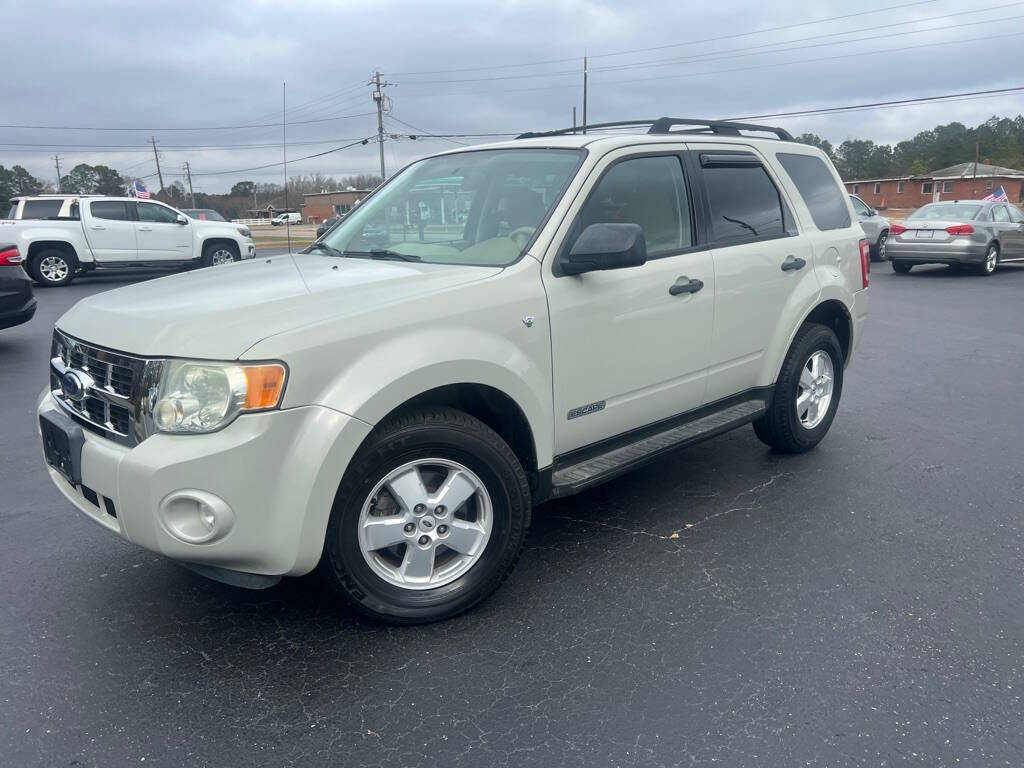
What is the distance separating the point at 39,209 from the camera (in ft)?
53.5

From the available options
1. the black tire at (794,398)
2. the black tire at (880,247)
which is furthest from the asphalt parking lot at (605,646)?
the black tire at (880,247)

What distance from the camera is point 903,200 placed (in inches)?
3211

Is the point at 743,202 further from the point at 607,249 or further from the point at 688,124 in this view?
the point at 607,249

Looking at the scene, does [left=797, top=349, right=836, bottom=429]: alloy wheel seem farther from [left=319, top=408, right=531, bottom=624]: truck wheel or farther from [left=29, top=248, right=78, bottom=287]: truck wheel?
[left=29, top=248, right=78, bottom=287]: truck wheel

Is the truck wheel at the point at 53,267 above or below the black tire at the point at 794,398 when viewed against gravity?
above

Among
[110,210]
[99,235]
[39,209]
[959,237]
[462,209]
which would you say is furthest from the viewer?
[110,210]

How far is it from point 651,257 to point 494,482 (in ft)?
4.65

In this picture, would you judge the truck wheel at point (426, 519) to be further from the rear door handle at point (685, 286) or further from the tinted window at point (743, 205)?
the tinted window at point (743, 205)

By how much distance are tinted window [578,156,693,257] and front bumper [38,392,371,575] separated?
1588 millimetres

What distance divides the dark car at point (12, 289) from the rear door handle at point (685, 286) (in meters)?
7.48

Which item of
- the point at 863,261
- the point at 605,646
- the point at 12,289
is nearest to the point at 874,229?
the point at 863,261

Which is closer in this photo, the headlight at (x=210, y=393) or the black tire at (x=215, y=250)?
the headlight at (x=210, y=393)

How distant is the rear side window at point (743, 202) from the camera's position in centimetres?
441

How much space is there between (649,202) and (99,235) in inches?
617
